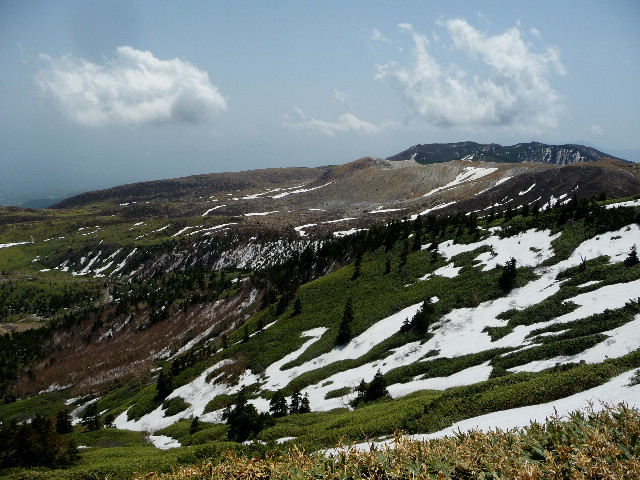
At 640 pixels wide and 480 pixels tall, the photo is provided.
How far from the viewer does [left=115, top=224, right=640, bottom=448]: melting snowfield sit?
14.9 meters

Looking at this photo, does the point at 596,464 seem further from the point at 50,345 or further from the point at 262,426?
the point at 50,345

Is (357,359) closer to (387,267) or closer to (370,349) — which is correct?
(370,349)

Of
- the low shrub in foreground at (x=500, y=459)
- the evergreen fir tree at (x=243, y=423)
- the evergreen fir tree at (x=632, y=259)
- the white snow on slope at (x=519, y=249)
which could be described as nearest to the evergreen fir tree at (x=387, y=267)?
the white snow on slope at (x=519, y=249)

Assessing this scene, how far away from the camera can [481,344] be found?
28422 mm

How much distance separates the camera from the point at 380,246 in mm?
61156

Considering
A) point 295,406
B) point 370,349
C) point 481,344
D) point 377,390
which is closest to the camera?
point 377,390

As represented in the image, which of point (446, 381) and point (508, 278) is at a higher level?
point (508, 278)

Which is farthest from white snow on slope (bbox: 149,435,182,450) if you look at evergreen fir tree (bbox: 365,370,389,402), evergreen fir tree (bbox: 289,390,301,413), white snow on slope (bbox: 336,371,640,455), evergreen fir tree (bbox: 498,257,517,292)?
evergreen fir tree (bbox: 498,257,517,292)

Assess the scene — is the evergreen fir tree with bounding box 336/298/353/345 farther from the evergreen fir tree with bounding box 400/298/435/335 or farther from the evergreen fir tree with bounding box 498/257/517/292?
the evergreen fir tree with bounding box 498/257/517/292

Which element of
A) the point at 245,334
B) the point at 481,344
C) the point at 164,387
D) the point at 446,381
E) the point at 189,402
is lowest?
the point at 189,402

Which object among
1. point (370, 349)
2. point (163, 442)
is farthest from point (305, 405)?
point (163, 442)

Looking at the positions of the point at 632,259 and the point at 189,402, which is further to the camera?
the point at 189,402

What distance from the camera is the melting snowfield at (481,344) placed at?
14919 mm

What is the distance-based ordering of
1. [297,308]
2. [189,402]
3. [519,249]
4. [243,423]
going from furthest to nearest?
[297,308]
[189,402]
[519,249]
[243,423]
